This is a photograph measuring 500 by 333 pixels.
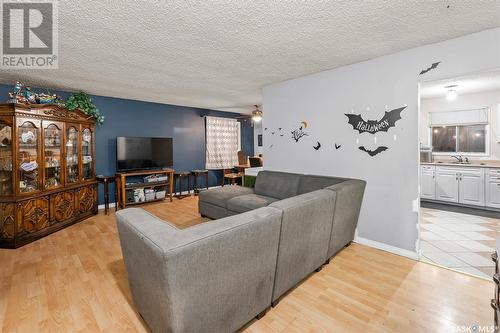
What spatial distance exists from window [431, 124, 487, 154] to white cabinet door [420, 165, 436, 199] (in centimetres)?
73

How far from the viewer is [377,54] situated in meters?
2.83

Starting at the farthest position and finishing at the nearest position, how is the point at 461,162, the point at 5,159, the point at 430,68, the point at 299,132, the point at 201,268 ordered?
the point at 461,162
the point at 299,132
the point at 5,159
the point at 430,68
the point at 201,268

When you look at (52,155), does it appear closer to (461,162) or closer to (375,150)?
(375,150)

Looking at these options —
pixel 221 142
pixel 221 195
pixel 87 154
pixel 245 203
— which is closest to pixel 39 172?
pixel 87 154

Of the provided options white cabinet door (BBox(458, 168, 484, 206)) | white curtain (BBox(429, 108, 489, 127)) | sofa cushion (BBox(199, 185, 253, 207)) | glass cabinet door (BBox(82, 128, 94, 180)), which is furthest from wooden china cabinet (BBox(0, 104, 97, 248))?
white curtain (BBox(429, 108, 489, 127))

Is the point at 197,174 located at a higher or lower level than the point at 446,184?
higher

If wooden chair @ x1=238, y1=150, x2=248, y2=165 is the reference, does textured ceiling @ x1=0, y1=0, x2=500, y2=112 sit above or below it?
above

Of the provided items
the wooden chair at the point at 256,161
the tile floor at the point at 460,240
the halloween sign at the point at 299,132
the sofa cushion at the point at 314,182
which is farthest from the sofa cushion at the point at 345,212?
the wooden chair at the point at 256,161

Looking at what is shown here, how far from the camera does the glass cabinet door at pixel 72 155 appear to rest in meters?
4.01

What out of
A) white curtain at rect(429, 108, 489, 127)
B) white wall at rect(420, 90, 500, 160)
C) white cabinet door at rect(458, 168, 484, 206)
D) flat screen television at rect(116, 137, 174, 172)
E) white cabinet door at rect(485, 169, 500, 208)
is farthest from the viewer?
flat screen television at rect(116, 137, 174, 172)

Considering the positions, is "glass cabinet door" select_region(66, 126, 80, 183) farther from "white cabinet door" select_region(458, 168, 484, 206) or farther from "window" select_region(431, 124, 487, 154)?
"window" select_region(431, 124, 487, 154)

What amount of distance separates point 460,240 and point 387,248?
1.12 meters

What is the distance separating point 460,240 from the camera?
10.3ft

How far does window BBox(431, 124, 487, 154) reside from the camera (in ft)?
15.7
